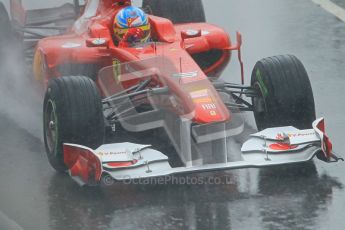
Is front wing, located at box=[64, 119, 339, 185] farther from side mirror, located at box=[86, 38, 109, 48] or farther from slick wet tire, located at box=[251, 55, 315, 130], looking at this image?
side mirror, located at box=[86, 38, 109, 48]

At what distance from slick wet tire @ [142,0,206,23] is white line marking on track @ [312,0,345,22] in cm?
337

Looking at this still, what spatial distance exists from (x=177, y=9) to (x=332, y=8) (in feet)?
13.5

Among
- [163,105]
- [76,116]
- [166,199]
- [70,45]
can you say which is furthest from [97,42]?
[166,199]

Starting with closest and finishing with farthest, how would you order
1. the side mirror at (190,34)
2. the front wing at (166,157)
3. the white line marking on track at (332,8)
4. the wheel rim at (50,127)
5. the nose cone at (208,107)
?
the front wing at (166,157), the nose cone at (208,107), the wheel rim at (50,127), the side mirror at (190,34), the white line marking on track at (332,8)

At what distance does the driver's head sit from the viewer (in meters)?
11.2

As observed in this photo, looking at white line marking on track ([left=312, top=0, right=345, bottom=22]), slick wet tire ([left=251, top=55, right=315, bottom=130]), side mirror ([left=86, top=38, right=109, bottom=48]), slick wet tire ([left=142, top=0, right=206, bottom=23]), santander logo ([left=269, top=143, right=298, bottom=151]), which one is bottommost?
white line marking on track ([left=312, top=0, right=345, bottom=22])

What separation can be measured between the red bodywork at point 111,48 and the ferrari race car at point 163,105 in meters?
0.01

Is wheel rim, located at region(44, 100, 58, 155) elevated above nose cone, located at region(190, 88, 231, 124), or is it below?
A: below

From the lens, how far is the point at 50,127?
10.1m

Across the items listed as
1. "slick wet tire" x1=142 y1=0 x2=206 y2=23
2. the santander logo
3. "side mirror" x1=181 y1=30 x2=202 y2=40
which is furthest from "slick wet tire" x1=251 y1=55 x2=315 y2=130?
"slick wet tire" x1=142 y1=0 x2=206 y2=23

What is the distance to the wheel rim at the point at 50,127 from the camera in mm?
9875

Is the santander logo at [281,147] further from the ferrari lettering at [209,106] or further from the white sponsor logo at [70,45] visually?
the white sponsor logo at [70,45]

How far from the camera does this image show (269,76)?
10242mm

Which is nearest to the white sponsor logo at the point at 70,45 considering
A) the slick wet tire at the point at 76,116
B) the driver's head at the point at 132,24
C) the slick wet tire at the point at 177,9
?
the driver's head at the point at 132,24
